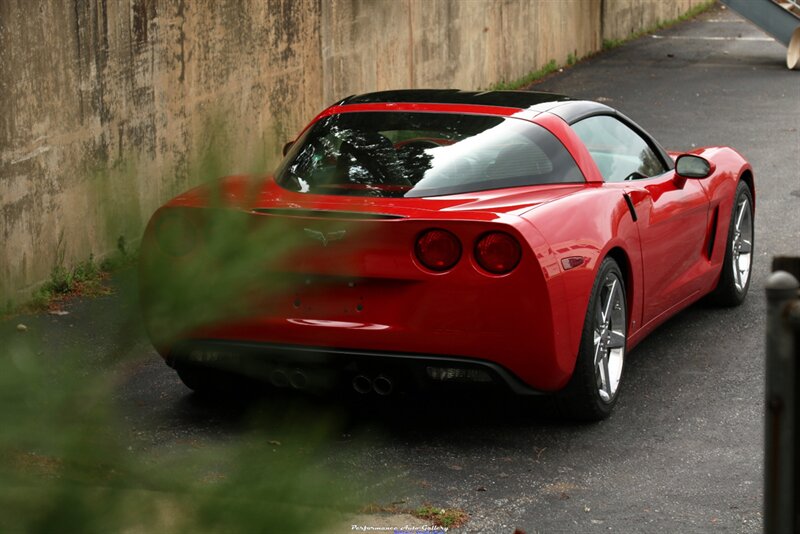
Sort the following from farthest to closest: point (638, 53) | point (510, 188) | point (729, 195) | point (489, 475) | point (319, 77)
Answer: point (638, 53), point (319, 77), point (729, 195), point (510, 188), point (489, 475)

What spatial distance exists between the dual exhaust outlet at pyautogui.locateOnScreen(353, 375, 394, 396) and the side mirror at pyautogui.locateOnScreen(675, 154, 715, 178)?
7.55ft

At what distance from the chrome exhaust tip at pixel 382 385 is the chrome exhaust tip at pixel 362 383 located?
0.03 metres

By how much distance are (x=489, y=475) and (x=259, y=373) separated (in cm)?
360

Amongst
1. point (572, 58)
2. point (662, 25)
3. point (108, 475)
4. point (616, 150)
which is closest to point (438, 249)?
point (616, 150)

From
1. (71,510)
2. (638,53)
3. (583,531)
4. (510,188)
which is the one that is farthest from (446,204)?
(638,53)

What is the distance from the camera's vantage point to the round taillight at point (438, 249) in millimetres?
5152

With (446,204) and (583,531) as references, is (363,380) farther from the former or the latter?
(583,531)

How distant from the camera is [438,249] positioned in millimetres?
5168

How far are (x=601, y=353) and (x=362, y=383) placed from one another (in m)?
1.12

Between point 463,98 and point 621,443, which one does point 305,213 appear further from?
point 463,98

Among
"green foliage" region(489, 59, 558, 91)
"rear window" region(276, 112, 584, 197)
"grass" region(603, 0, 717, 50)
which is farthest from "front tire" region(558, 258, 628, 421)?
"grass" region(603, 0, 717, 50)

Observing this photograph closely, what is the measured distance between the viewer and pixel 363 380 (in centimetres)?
532

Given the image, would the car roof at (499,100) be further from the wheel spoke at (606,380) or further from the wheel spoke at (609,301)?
the wheel spoke at (606,380)

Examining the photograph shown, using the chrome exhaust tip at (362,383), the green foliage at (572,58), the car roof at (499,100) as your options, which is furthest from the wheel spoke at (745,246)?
the green foliage at (572,58)
